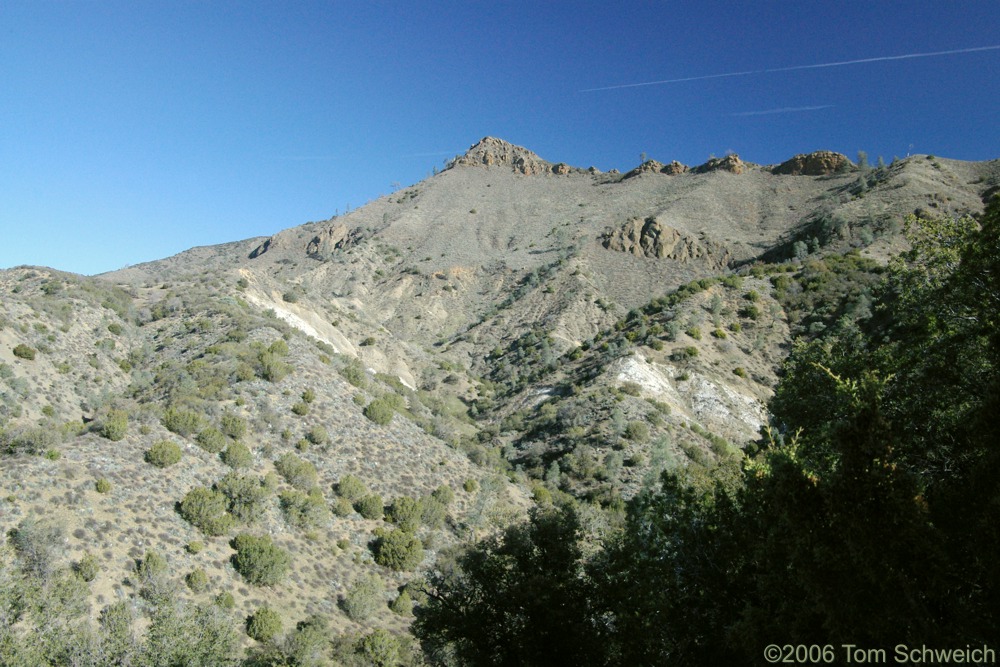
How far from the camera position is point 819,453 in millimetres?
9648

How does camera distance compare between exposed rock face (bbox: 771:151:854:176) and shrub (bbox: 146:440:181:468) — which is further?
exposed rock face (bbox: 771:151:854:176)

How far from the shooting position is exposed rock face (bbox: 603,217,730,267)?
72500 mm

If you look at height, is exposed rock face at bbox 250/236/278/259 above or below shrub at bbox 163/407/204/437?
above

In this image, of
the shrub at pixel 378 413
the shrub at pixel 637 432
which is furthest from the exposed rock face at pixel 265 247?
the shrub at pixel 637 432

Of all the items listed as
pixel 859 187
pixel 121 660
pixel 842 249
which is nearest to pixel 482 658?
pixel 121 660

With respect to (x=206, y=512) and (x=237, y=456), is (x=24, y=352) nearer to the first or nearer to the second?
(x=237, y=456)

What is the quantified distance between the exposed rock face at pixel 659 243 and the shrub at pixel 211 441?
6474 cm

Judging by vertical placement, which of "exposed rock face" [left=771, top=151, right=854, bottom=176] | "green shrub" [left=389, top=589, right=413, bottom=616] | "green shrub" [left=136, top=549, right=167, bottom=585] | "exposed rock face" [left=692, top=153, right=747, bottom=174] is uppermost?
"exposed rock face" [left=692, top=153, right=747, bottom=174]

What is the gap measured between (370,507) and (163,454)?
8356 mm

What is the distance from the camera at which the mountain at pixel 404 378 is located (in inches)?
695

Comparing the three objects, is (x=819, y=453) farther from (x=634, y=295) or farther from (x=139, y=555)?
(x=634, y=295)

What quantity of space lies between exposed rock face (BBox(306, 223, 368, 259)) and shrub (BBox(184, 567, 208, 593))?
83.1 m

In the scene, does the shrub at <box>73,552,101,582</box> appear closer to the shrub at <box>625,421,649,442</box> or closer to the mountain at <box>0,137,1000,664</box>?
the mountain at <box>0,137,1000,664</box>

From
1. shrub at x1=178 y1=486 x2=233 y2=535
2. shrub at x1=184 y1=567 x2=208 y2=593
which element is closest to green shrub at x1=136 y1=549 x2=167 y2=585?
shrub at x1=184 y1=567 x2=208 y2=593
